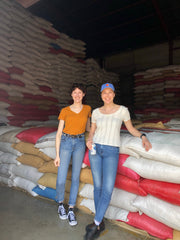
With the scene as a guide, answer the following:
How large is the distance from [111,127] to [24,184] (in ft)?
6.10

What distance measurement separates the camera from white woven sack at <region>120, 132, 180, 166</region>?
179 cm

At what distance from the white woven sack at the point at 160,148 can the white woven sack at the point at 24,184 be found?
64.5 inches

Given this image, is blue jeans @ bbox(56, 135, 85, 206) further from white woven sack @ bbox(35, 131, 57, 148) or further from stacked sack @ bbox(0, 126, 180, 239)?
white woven sack @ bbox(35, 131, 57, 148)

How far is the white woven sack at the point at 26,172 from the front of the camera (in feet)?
9.69

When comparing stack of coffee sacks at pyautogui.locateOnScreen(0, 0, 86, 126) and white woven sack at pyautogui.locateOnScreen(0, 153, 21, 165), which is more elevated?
stack of coffee sacks at pyautogui.locateOnScreen(0, 0, 86, 126)

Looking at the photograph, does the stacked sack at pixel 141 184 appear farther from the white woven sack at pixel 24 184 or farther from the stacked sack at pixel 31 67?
the stacked sack at pixel 31 67

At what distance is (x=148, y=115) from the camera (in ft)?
19.0

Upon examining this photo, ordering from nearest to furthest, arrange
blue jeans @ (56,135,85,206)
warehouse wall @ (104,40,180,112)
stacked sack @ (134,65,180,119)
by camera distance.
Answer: blue jeans @ (56,135,85,206), stacked sack @ (134,65,180,119), warehouse wall @ (104,40,180,112)

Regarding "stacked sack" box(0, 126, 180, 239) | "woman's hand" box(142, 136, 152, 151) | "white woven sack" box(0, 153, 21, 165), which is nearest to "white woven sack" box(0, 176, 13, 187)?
"white woven sack" box(0, 153, 21, 165)

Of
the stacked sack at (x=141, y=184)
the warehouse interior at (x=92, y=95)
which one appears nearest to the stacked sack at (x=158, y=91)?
the warehouse interior at (x=92, y=95)

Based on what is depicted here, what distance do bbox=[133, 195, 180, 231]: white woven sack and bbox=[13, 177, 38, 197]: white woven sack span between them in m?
1.58

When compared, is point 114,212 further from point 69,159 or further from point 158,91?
point 158,91

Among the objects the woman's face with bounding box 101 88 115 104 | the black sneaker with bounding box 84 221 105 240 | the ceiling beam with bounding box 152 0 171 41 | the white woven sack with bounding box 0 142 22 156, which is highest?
the ceiling beam with bounding box 152 0 171 41

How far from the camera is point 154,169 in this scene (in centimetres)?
187
